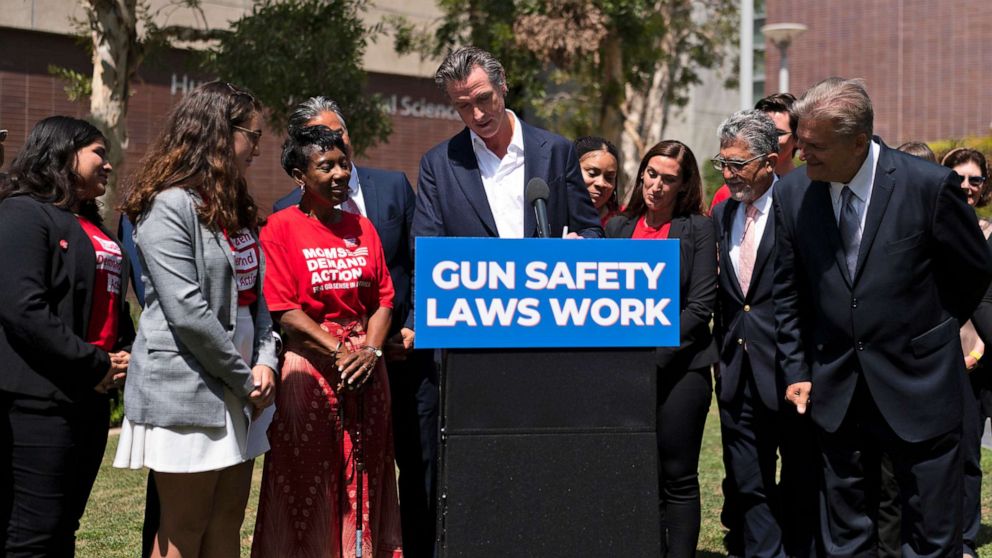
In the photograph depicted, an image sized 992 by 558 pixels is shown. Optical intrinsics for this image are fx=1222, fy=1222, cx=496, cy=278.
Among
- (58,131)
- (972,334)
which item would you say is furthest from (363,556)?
(972,334)

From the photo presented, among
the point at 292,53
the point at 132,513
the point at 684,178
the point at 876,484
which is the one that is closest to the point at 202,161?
the point at 684,178

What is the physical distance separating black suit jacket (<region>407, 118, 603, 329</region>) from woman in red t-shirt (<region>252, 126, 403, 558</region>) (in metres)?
0.36

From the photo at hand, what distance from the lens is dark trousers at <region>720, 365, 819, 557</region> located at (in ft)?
18.7

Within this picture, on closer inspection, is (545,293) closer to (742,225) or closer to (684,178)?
(684,178)

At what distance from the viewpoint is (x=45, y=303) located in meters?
4.54

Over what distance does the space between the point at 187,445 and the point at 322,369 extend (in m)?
0.83

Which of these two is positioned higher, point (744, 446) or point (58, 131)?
point (58, 131)

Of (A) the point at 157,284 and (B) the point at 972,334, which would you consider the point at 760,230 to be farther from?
(A) the point at 157,284

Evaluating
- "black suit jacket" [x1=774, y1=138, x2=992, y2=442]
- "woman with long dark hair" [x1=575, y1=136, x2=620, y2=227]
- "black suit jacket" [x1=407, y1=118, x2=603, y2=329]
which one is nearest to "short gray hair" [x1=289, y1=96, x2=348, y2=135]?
"black suit jacket" [x1=407, y1=118, x2=603, y2=329]

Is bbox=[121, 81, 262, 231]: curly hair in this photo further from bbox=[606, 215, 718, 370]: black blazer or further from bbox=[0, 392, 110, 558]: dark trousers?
bbox=[606, 215, 718, 370]: black blazer

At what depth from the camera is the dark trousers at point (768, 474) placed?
570 centimetres

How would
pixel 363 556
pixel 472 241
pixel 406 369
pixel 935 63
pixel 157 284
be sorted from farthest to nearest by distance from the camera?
1. pixel 935 63
2. pixel 406 369
3. pixel 363 556
4. pixel 157 284
5. pixel 472 241

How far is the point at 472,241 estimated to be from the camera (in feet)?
12.8

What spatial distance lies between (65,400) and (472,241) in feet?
5.91
